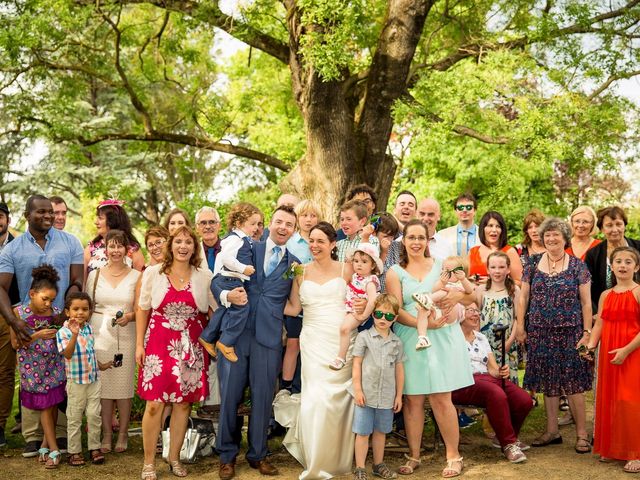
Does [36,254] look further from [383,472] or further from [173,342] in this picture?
[383,472]

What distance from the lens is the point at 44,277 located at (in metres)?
6.28

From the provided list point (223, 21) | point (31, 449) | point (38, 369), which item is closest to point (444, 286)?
point (38, 369)

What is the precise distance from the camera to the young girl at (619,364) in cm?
605

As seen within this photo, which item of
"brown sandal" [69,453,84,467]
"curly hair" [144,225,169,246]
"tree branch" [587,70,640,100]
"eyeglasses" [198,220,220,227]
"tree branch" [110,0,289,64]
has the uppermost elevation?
"tree branch" [110,0,289,64]

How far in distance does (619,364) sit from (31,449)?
5187mm

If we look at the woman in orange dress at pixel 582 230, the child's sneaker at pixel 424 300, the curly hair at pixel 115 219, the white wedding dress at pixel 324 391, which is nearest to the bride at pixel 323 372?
the white wedding dress at pixel 324 391

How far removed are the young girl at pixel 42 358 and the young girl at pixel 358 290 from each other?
8.06 feet

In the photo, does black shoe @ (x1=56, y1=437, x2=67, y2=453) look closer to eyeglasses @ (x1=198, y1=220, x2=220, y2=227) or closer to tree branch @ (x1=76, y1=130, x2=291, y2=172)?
eyeglasses @ (x1=198, y1=220, x2=220, y2=227)

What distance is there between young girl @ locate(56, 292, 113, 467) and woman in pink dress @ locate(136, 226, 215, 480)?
0.49 meters

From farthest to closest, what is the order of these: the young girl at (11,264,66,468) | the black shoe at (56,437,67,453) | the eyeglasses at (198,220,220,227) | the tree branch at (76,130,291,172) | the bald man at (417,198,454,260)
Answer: the tree branch at (76,130,291,172) < the bald man at (417,198,454,260) < the eyeglasses at (198,220,220,227) < the black shoe at (56,437,67,453) < the young girl at (11,264,66,468)

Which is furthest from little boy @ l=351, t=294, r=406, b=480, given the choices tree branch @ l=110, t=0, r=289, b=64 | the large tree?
tree branch @ l=110, t=0, r=289, b=64

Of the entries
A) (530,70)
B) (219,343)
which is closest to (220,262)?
(219,343)

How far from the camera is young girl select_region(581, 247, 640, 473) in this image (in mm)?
6047

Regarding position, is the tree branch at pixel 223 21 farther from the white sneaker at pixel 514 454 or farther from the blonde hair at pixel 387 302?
the white sneaker at pixel 514 454
